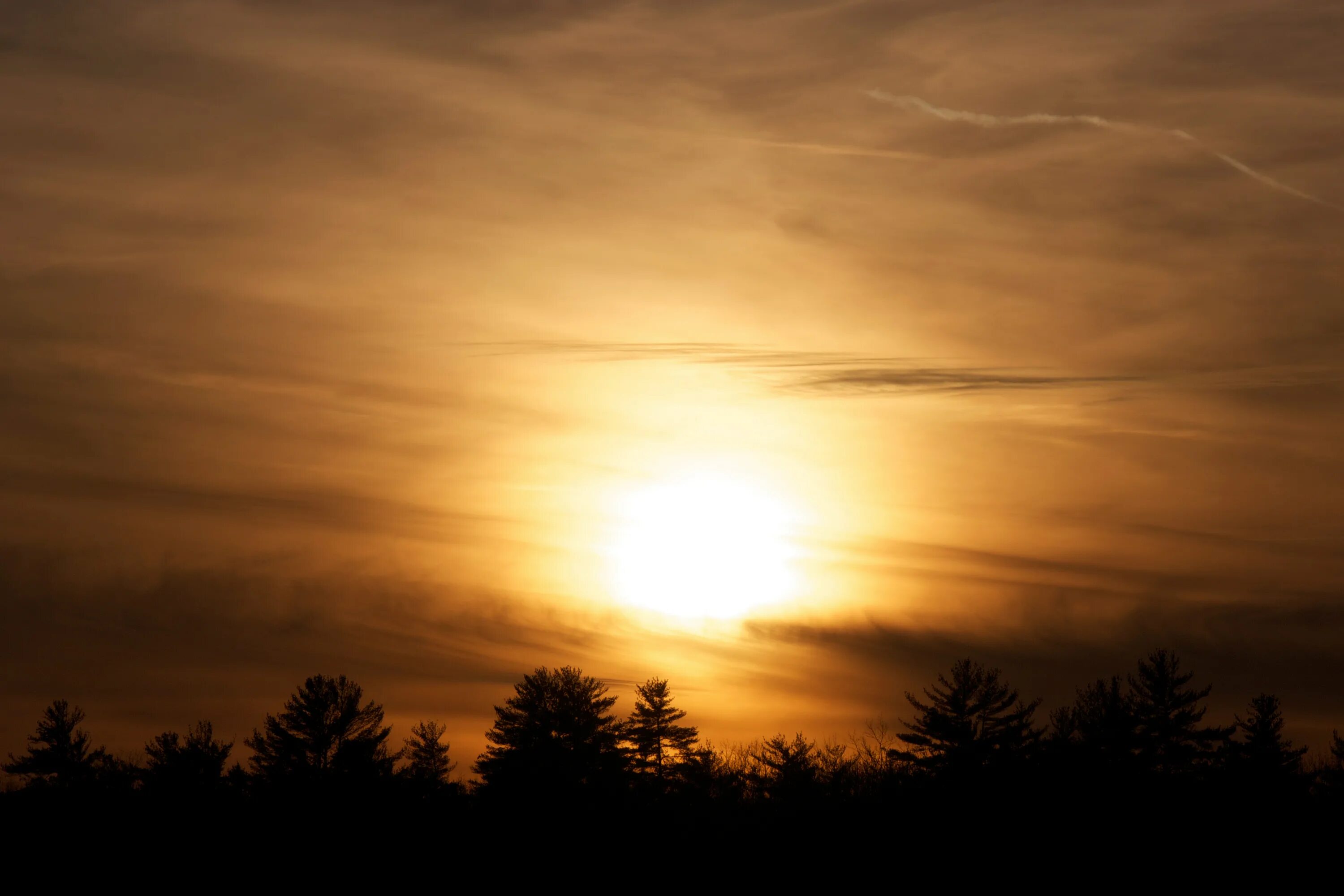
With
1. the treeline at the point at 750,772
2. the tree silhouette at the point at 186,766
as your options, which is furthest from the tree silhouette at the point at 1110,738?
the tree silhouette at the point at 186,766

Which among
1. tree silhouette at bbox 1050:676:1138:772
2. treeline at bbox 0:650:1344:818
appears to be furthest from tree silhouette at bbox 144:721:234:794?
tree silhouette at bbox 1050:676:1138:772

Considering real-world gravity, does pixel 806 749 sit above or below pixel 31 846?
above

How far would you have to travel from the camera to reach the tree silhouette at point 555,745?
9181cm

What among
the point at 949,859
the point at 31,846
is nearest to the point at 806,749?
the point at 949,859

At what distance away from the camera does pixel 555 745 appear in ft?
329

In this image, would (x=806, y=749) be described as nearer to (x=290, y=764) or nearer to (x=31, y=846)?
(x=290, y=764)

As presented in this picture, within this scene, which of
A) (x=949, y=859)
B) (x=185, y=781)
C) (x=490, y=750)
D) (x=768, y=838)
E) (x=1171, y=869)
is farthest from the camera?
(x=490, y=750)

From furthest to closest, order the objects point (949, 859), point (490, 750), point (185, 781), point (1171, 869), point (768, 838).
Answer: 1. point (490, 750)
2. point (185, 781)
3. point (768, 838)
4. point (949, 859)
5. point (1171, 869)

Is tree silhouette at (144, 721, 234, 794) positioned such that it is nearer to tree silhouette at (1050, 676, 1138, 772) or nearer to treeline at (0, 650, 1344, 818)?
treeline at (0, 650, 1344, 818)

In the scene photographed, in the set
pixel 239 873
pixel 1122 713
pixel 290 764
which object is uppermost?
pixel 1122 713

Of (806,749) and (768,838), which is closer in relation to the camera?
(768,838)

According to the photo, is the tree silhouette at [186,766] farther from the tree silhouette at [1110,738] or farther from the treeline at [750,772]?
the tree silhouette at [1110,738]

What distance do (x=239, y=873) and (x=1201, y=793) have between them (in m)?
57.0

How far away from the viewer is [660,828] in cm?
9031
